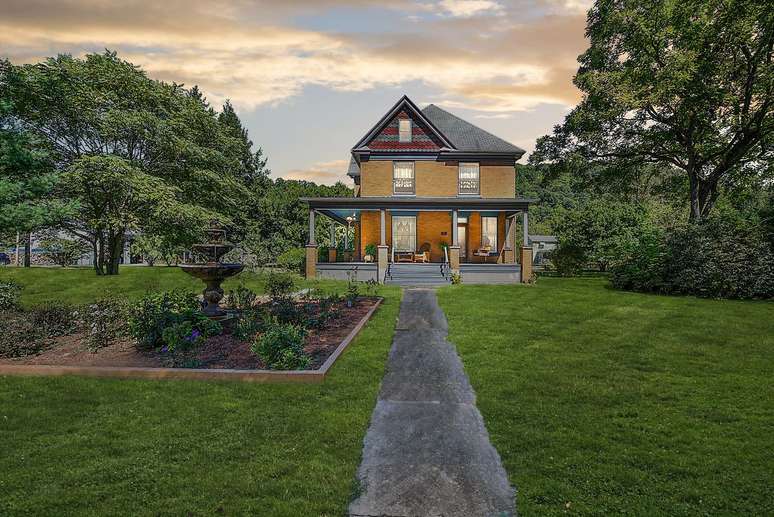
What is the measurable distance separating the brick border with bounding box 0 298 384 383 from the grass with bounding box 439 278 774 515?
2902mm

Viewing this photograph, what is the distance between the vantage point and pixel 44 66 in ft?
70.3

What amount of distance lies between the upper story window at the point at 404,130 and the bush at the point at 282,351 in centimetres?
2167

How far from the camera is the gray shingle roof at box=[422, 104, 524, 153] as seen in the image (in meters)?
28.0

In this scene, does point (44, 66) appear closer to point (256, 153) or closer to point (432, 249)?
point (432, 249)

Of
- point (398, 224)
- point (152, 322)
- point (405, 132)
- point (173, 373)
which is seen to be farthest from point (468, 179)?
point (173, 373)

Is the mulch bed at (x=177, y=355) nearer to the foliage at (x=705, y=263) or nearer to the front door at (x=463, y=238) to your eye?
the foliage at (x=705, y=263)

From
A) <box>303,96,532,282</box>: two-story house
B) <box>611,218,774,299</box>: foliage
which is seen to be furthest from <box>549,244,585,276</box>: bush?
<box>611,218,774,299</box>: foliage

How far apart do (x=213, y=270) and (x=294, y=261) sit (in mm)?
16183

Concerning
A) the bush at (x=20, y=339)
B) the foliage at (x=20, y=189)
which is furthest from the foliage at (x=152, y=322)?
the foliage at (x=20, y=189)

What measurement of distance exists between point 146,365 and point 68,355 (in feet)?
6.92

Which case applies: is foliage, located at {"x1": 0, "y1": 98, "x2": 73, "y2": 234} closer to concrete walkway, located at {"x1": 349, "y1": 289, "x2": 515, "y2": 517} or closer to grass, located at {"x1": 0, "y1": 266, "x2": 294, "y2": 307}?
grass, located at {"x1": 0, "y1": 266, "x2": 294, "y2": 307}

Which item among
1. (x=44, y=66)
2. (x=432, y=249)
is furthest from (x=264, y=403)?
(x=44, y=66)

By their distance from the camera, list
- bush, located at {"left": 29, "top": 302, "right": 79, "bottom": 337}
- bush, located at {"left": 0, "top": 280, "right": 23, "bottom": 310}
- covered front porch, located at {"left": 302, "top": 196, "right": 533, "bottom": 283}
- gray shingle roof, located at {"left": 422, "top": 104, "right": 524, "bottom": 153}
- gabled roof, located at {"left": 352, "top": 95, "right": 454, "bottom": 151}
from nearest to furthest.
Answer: bush, located at {"left": 29, "top": 302, "right": 79, "bottom": 337}
bush, located at {"left": 0, "top": 280, "right": 23, "bottom": 310}
covered front porch, located at {"left": 302, "top": 196, "right": 533, "bottom": 283}
gabled roof, located at {"left": 352, "top": 95, "right": 454, "bottom": 151}
gray shingle roof, located at {"left": 422, "top": 104, "right": 524, "bottom": 153}

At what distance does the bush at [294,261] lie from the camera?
2656cm
